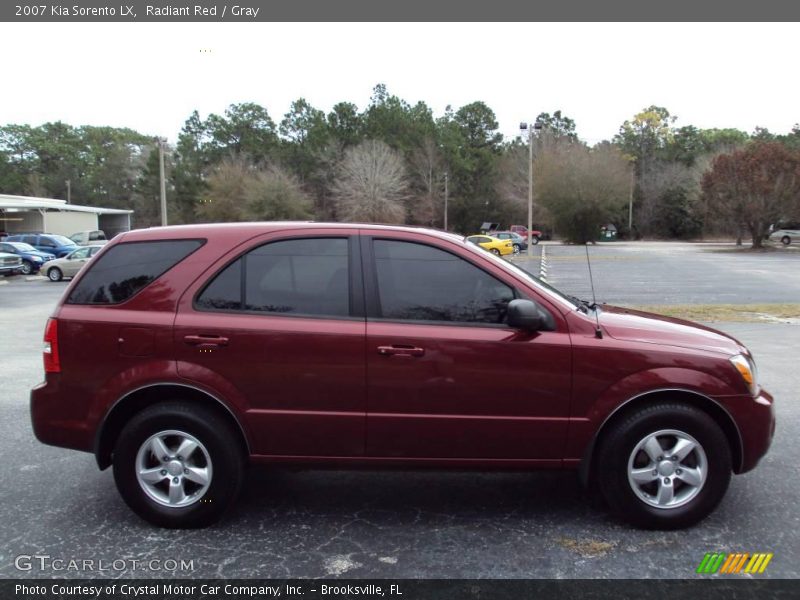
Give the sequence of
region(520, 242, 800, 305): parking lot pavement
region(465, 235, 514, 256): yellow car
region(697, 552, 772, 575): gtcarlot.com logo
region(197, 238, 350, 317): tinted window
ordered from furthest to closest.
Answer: region(465, 235, 514, 256): yellow car → region(520, 242, 800, 305): parking lot pavement → region(197, 238, 350, 317): tinted window → region(697, 552, 772, 575): gtcarlot.com logo

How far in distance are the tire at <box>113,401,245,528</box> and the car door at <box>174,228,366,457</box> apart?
189 mm

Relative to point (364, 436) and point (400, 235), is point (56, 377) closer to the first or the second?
point (364, 436)

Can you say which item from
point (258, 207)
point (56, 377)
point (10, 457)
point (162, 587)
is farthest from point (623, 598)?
point (258, 207)

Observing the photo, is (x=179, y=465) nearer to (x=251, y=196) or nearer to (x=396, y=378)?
(x=396, y=378)

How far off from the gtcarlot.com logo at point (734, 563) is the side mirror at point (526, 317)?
1.49m

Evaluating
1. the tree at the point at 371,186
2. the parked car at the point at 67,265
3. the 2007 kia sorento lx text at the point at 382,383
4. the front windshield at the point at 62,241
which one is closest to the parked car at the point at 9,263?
the parked car at the point at 67,265

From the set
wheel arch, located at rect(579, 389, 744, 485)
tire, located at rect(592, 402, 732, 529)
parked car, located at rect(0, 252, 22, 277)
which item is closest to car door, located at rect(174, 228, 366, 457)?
wheel arch, located at rect(579, 389, 744, 485)

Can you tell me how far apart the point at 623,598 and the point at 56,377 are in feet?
11.1

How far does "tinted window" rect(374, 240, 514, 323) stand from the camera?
147 inches

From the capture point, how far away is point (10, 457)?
5.02 meters

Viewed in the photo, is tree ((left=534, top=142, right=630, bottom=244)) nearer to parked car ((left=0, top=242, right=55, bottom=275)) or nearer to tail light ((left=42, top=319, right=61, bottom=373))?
parked car ((left=0, top=242, right=55, bottom=275))

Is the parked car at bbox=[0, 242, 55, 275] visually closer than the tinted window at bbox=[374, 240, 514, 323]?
No

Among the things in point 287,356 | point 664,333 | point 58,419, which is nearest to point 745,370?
point 664,333

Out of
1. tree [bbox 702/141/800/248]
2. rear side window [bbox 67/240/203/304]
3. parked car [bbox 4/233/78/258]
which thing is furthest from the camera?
tree [bbox 702/141/800/248]
